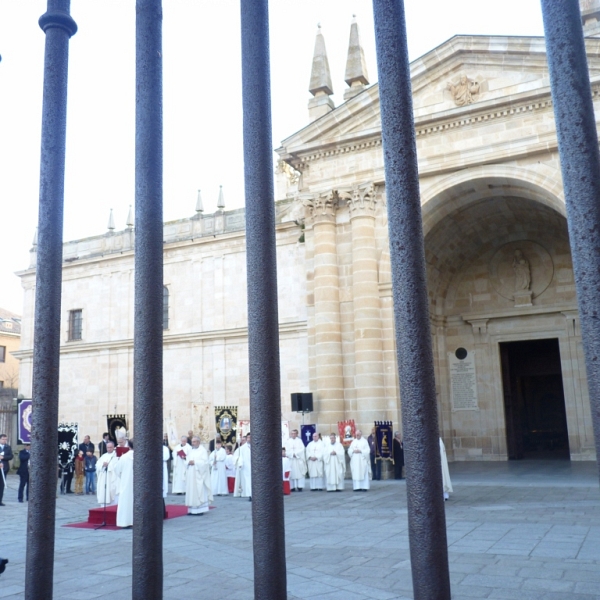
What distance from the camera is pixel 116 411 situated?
28.7 metres

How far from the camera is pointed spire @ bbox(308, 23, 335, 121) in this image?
23312 millimetres

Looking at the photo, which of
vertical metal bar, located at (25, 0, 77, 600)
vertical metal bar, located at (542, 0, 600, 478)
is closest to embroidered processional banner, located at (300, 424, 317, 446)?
vertical metal bar, located at (25, 0, 77, 600)

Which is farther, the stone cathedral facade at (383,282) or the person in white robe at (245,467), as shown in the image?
the stone cathedral facade at (383,282)

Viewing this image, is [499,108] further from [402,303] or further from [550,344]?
[402,303]

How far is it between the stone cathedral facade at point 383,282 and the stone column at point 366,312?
0.15 feet

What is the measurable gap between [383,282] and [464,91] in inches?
250

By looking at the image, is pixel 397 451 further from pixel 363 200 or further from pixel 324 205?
pixel 324 205

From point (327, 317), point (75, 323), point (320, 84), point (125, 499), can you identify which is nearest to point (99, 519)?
point (125, 499)

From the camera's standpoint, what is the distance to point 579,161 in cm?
339

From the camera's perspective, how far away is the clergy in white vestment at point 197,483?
13492mm

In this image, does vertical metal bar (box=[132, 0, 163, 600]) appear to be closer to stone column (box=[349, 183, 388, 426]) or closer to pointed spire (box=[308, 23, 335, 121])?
stone column (box=[349, 183, 388, 426])

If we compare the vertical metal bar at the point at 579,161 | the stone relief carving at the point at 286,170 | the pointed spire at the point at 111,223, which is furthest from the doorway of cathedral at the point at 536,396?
the vertical metal bar at the point at 579,161

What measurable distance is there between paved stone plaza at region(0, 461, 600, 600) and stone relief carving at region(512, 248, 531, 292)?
1000cm

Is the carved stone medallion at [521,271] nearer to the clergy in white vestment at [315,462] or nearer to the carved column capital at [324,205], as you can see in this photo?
→ the carved column capital at [324,205]
